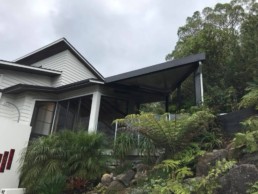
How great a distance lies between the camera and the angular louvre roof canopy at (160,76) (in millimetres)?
9430

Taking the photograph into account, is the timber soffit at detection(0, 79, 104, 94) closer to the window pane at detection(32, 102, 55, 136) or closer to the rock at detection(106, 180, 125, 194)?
the window pane at detection(32, 102, 55, 136)

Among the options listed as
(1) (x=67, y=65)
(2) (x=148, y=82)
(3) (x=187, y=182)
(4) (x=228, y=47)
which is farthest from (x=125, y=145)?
(4) (x=228, y=47)

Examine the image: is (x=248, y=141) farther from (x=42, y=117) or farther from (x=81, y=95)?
(x=42, y=117)

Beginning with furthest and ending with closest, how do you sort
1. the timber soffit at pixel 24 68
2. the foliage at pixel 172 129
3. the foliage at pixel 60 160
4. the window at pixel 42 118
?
the timber soffit at pixel 24 68
the window at pixel 42 118
the foliage at pixel 60 160
the foliage at pixel 172 129

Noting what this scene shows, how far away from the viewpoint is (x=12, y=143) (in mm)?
8203

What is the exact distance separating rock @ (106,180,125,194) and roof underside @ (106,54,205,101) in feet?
14.8

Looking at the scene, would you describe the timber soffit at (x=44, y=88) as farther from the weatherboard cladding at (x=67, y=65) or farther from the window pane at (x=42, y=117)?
the weatherboard cladding at (x=67, y=65)

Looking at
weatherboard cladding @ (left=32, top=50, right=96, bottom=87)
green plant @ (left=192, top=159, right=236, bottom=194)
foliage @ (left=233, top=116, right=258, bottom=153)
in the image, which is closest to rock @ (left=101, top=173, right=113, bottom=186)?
green plant @ (left=192, top=159, right=236, bottom=194)

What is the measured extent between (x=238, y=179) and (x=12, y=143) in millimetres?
6408

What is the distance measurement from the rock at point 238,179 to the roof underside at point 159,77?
5.09 metres

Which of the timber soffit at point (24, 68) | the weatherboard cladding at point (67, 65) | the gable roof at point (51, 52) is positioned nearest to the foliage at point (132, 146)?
the timber soffit at point (24, 68)

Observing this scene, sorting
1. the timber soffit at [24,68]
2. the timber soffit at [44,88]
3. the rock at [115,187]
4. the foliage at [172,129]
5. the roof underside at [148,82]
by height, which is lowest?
the rock at [115,187]

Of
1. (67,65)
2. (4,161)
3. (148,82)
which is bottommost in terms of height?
(4,161)

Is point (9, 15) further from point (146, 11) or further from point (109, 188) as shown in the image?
point (109, 188)
